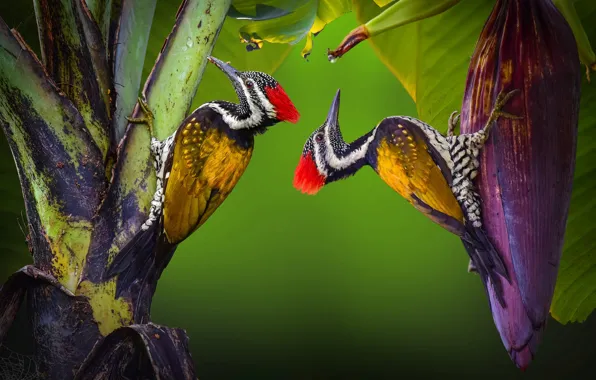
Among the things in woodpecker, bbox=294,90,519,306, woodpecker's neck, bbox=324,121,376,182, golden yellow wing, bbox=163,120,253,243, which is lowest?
woodpecker, bbox=294,90,519,306

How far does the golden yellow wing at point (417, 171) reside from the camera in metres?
1.08

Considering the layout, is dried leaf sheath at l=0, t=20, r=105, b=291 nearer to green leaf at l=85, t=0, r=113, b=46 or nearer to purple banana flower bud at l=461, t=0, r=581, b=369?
green leaf at l=85, t=0, r=113, b=46

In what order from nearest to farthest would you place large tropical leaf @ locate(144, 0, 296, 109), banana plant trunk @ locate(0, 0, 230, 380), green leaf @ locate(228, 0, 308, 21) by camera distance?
banana plant trunk @ locate(0, 0, 230, 380) < green leaf @ locate(228, 0, 308, 21) < large tropical leaf @ locate(144, 0, 296, 109)

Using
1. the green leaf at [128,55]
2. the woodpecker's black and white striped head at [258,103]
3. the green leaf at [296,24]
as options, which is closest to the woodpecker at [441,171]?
the woodpecker's black and white striped head at [258,103]

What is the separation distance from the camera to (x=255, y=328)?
4.74ft

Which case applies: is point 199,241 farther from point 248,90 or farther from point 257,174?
point 248,90

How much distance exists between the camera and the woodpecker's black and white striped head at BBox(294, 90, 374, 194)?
3.72ft

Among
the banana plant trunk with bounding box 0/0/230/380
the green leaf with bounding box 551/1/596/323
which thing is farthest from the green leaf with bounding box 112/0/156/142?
the green leaf with bounding box 551/1/596/323

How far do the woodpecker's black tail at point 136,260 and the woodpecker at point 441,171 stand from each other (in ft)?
Answer: 1.09

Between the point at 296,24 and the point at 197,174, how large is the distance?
1.00ft

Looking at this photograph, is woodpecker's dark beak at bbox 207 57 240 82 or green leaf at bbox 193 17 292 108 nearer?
woodpecker's dark beak at bbox 207 57 240 82

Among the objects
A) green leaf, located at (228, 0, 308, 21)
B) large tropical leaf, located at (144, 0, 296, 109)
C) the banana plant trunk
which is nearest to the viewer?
the banana plant trunk

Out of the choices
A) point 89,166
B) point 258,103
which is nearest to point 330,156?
point 258,103

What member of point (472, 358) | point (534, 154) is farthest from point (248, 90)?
point (472, 358)
